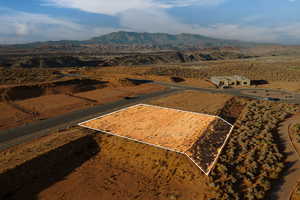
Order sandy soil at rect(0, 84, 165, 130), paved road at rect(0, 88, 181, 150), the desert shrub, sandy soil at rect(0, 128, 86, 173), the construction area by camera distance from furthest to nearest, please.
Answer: the construction area < sandy soil at rect(0, 84, 165, 130) < paved road at rect(0, 88, 181, 150) < sandy soil at rect(0, 128, 86, 173) < the desert shrub

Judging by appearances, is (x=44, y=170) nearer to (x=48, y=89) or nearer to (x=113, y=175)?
(x=113, y=175)

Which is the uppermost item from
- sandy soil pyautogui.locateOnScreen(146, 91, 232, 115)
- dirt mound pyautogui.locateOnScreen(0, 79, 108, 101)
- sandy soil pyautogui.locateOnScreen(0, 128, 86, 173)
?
dirt mound pyautogui.locateOnScreen(0, 79, 108, 101)

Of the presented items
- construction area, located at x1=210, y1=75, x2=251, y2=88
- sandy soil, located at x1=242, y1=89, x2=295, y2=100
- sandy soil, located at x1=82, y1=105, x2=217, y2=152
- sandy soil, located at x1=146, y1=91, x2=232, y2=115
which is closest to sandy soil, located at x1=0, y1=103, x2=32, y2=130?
sandy soil, located at x1=82, y1=105, x2=217, y2=152

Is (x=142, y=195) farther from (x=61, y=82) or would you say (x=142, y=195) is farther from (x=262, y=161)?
(x=61, y=82)

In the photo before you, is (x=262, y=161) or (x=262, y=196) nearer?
(x=262, y=196)

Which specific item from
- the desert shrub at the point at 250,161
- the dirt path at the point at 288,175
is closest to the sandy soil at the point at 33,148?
the desert shrub at the point at 250,161

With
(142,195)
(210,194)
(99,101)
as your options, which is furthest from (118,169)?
(99,101)

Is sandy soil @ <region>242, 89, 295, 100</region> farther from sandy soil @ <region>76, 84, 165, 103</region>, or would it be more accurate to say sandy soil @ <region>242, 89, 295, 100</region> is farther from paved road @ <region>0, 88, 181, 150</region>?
paved road @ <region>0, 88, 181, 150</region>
